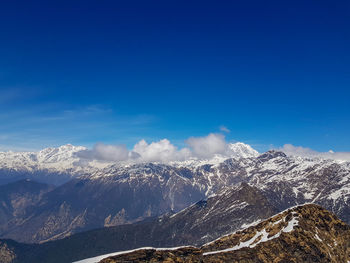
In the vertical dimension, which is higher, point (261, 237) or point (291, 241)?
point (261, 237)

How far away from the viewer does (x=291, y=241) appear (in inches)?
4323

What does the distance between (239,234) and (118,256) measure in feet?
266

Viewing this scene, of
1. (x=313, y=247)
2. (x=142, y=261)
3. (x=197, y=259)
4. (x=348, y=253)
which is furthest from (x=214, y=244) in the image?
(x=142, y=261)

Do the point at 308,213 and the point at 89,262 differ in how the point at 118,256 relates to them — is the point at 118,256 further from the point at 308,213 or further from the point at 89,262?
the point at 308,213

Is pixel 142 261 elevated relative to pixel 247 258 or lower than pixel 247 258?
elevated

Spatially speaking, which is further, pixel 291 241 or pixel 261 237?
pixel 261 237

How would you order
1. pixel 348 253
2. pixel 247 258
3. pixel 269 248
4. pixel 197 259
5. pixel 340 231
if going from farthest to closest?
1. pixel 340 231
2. pixel 348 253
3. pixel 269 248
4. pixel 247 258
5. pixel 197 259

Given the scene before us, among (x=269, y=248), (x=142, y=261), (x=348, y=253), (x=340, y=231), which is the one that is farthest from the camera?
(x=340, y=231)

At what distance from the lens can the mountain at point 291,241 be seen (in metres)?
102

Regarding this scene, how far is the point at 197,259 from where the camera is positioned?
6162cm

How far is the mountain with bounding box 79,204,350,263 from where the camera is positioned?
334ft

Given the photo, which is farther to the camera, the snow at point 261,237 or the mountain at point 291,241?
the snow at point 261,237

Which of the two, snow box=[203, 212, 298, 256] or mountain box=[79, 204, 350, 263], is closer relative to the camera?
mountain box=[79, 204, 350, 263]

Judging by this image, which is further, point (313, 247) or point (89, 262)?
point (313, 247)
